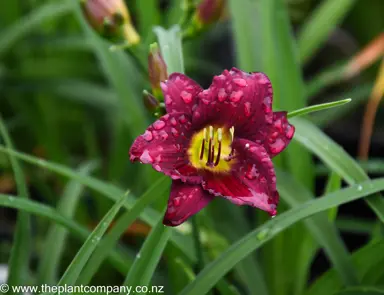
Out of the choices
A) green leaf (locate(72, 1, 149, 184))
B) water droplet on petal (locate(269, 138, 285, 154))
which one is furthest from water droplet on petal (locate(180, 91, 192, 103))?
green leaf (locate(72, 1, 149, 184))

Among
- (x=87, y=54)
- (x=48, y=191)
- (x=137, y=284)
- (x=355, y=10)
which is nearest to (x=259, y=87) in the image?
(x=137, y=284)

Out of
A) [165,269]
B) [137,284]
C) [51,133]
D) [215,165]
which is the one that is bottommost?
[137,284]

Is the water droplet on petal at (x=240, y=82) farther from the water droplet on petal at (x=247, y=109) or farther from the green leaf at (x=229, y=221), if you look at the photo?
the green leaf at (x=229, y=221)

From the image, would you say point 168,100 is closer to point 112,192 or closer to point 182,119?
point 182,119

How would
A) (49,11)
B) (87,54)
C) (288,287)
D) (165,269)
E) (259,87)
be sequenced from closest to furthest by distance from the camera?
(259,87) < (288,287) < (165,269) < (49,11) < (87,54)

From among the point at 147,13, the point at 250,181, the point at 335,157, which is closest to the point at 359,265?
the point at 335,157

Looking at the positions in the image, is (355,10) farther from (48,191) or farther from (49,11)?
(48,191)

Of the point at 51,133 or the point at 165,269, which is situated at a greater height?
the point at 51,133
